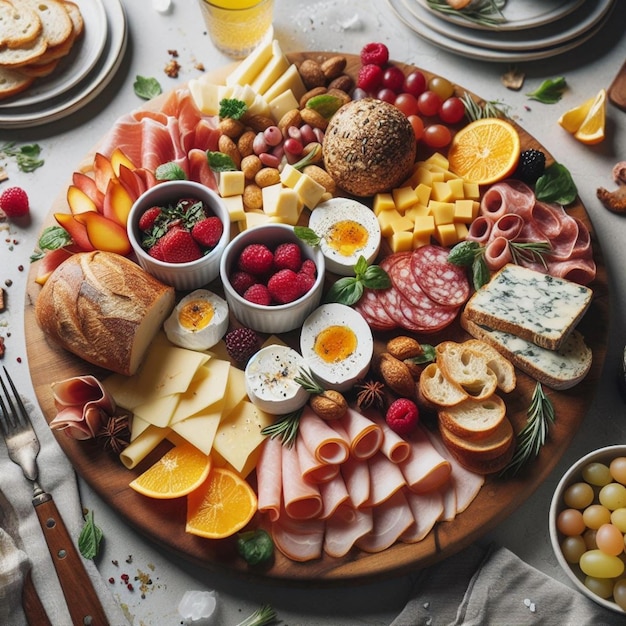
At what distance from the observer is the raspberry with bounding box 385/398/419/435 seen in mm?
2623

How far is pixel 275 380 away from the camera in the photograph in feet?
8.64

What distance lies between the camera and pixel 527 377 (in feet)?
9.16

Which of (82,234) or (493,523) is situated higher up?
(82,234)

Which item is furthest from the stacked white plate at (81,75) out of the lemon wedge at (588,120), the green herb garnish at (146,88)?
the lemon wedge at (588,120)

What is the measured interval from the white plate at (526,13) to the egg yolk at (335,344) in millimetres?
1683

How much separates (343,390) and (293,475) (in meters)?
0.36

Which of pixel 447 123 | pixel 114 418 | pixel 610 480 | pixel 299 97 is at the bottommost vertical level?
pixel 610 480

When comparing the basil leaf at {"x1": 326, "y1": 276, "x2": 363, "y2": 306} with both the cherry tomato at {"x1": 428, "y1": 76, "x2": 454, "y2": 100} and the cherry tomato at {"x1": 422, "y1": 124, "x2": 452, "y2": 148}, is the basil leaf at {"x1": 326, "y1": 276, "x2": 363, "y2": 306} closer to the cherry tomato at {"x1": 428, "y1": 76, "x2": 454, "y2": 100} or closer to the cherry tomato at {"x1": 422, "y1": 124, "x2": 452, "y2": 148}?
the cherry tomato at {"x1": 422, "y1": 124, "x2": 452, "y2": 148}

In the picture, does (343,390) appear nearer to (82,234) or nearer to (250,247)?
(250,247)

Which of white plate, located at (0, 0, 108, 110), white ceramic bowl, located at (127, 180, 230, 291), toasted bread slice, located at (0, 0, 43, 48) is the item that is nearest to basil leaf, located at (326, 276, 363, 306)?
white ceramic bowl, located at (127, 180, 230, 291)

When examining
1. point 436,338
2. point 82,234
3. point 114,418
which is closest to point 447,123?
point 436,338

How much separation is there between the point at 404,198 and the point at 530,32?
3.90 ft

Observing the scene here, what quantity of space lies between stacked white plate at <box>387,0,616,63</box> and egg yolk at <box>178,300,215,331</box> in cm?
174

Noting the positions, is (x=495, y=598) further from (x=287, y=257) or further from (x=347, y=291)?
(x=287, y=257)
